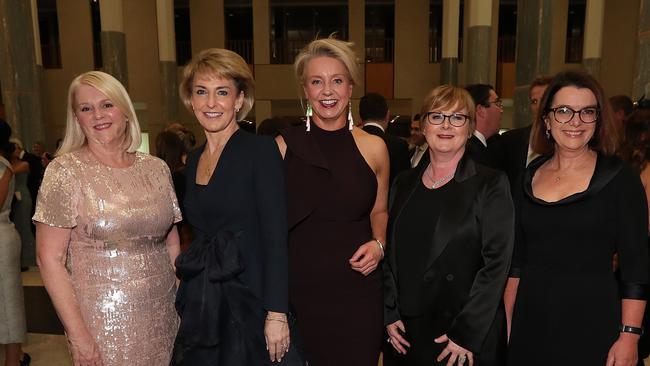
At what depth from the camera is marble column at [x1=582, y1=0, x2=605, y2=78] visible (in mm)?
11883

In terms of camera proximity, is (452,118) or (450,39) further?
(450,39)

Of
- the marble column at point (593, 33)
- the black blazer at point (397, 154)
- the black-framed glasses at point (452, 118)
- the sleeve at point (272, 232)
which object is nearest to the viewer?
the sleeve at point (272, 232)

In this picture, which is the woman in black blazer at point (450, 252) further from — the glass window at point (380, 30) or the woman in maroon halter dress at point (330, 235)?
the glass window at point (380, 30)

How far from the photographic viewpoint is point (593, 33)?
39.9ft

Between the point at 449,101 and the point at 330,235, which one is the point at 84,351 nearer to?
the point at 330,235

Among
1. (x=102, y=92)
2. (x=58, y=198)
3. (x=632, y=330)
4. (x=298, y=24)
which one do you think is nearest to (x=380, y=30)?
(x=298, y=24)

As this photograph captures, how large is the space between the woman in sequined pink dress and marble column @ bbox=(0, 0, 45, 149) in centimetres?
574

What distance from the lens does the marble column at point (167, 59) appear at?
13.0 metres

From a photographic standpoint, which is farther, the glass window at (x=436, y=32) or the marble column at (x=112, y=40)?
the glass window at (x=436, y=32)

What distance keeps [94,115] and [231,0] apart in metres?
16.0

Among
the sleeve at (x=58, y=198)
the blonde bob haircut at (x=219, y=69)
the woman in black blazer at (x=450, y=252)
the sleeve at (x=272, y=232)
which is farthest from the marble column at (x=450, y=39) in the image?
the sleeve at (x=58, y=198)

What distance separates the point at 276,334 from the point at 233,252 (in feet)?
1.13

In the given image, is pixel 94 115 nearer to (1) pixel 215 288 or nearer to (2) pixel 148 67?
(1) pixel 215 288

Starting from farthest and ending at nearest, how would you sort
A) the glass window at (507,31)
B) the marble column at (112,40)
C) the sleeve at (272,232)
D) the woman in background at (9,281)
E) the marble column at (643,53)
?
the glass window at (507,31)
the marble column at (112,40)
the marble column at (643,53)
the woman in background at (9,281)
the sleeve at (272,232)
